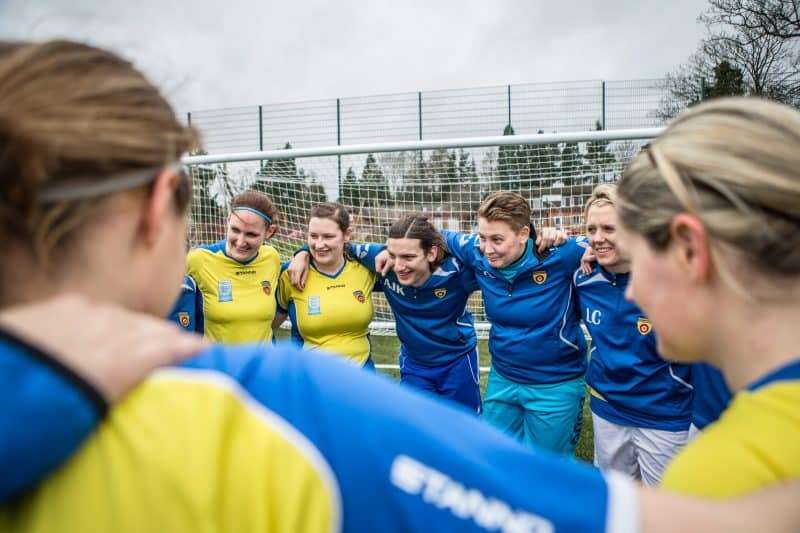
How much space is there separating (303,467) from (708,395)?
9.27 feet

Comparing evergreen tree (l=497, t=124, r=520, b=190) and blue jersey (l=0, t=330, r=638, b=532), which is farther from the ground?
evergreen tree (l=497, t=124, r=520, b=190)

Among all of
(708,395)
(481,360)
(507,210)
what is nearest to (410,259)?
(507,210)

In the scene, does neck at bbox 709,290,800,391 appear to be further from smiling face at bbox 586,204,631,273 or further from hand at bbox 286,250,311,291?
hand at bbox 286,250,311,291

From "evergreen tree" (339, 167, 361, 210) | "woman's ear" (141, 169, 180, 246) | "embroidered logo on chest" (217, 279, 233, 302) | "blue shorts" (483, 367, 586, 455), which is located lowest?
"blue shorts" (483, 367, 586, 455)

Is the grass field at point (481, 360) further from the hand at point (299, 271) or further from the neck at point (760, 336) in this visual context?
the neck at point (760, 336)

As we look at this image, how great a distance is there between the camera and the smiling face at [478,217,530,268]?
157 inches

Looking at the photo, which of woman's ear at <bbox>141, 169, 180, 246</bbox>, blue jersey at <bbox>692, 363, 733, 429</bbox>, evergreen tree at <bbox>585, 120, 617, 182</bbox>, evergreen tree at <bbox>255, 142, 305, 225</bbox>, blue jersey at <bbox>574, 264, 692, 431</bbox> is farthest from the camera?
evergreen tree at <bbox>255, 142, 305, 225</bbox>

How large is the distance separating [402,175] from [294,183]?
155 cm

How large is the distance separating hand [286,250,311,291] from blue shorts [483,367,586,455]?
1.89 metres

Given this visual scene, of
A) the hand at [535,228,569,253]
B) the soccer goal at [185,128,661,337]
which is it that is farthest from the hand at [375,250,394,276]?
the soccer goal at [185,128,661,337]

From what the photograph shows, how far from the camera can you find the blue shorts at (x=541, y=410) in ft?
13.2

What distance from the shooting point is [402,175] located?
7375 millimetres

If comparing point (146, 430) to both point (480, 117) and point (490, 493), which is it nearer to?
point (490, 493)

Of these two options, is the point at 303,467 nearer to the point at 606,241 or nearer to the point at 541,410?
the point at 606,241
